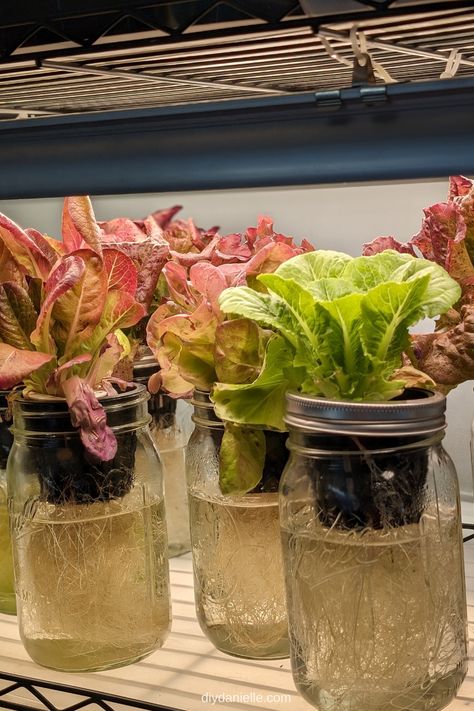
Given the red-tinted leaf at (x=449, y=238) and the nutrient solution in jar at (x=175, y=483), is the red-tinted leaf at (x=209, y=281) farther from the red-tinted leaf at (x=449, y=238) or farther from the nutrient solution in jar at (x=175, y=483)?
the nutrient solution in jar at (x=175, y=483)

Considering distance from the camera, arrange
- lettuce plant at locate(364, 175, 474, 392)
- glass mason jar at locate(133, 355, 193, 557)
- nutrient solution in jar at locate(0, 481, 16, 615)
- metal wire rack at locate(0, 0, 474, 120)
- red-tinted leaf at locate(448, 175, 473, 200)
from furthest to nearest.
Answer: glass mason jar at locate(133, 355, 193, 557)
nutrient solution in jar at locate(0, 481, 16, 615)
red-tinted leaf at locate(448, 175, 473, 200)
lettuce plant at locate(364, 175, 474, 392)
metal wire rack at locate(0, 0, 474, 120)

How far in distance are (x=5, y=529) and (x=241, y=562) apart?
9.5 inches

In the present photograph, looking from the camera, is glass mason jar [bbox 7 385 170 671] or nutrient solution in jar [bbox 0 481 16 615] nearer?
glass mason jar [bbox 7 385 170 671]

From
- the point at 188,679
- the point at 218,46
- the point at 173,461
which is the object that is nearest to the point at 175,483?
the point at 173,461

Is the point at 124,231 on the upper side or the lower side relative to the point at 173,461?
upper

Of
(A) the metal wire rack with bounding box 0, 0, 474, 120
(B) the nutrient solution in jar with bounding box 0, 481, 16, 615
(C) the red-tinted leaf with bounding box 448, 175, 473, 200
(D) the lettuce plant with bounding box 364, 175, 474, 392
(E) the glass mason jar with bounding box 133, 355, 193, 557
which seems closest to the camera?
(A) the metal wire rack with bounding box 0, 0, 474, 120

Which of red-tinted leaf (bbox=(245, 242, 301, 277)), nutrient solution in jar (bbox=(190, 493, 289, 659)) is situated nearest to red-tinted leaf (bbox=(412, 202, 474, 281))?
red-tinted leaf (bbox=(245, 242, 301, 277))

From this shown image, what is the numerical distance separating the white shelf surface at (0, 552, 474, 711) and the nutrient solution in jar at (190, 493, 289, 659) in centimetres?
2

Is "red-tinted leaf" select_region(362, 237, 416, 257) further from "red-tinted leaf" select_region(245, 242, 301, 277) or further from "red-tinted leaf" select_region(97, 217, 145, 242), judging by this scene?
"red-tinted leaf" select_region(97, 217, 145, 242)

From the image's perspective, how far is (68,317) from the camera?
66 cm

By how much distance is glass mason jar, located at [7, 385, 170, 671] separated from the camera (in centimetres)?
67

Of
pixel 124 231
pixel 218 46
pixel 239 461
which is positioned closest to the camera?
pixel 218 46

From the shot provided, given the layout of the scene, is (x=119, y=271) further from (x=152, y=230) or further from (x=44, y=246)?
(x=152, y=230)

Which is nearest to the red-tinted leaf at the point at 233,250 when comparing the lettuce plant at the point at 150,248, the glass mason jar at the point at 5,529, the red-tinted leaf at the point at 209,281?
the lettuce plant at the point at 150,248
